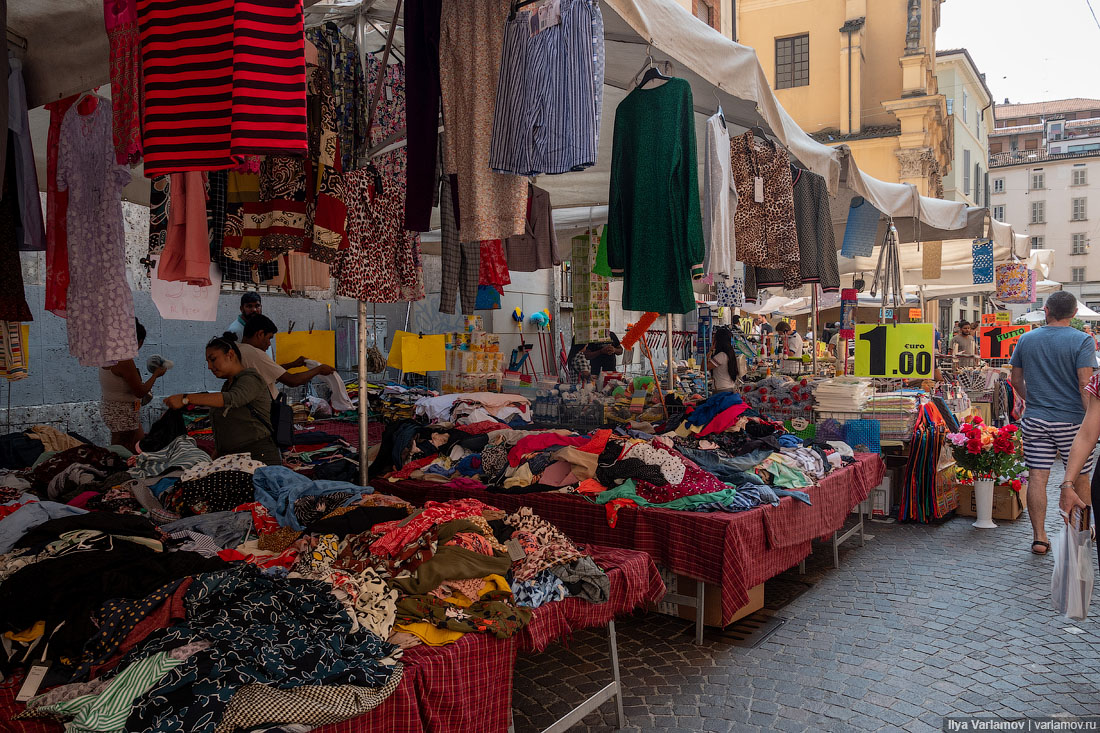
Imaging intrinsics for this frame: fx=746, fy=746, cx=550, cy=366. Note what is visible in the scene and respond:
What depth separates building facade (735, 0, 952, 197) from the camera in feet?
78.3

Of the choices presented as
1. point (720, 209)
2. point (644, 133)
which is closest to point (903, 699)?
point (720, 209)

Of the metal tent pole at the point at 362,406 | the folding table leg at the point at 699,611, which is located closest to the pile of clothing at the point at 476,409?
the metal tent pole at the point at 362,406

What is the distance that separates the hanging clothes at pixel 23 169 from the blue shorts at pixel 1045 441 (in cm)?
677

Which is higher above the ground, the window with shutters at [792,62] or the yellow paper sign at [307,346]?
the window with shutters at [792,62]

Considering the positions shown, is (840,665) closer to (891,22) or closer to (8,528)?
(8,528)

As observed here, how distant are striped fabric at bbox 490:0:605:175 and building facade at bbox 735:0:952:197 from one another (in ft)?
77.9

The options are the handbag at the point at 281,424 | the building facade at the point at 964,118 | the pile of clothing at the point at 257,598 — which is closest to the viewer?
the pile of clothing at the point at 257,598

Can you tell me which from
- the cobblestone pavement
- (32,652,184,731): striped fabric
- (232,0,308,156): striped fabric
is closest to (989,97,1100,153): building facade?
the cobblestone pavement

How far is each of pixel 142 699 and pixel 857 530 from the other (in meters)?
6.05

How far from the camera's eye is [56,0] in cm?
345

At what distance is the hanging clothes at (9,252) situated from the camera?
385 cm

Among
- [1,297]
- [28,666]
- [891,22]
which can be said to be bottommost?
[28,666]

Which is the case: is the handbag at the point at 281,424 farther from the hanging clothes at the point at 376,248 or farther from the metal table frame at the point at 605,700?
the metal table frame at the point at 605,700

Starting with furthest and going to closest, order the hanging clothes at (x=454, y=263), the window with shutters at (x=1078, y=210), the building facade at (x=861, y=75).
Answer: the window with shutters at (x=1078, y=210), the building facade at (x=861, y=75), the hanging clothes at (x=454, y=263)
